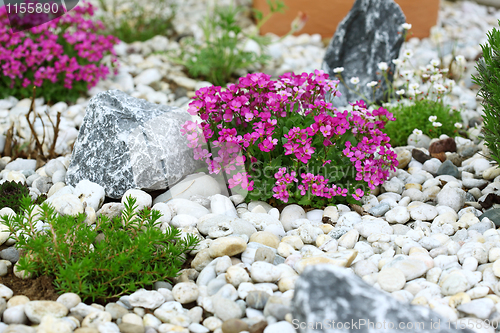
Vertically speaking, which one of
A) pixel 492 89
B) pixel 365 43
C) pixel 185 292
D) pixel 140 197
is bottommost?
pixel 185 292

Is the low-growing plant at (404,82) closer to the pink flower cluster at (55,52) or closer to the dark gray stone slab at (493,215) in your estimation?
the dark gray stone slab at (493,215)

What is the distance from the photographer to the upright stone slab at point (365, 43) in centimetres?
515

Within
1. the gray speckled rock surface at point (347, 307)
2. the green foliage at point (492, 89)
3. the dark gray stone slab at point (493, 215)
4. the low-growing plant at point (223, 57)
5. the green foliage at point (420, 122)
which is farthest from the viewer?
the low-growing plant at point (223, 57)

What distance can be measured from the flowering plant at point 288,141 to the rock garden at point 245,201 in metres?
0.01

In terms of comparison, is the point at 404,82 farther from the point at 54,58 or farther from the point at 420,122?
the point at 54,58

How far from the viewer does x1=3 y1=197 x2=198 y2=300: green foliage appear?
230 centimetres

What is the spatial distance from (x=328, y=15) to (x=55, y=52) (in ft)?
13.4

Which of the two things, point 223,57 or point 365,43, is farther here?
point 223,57

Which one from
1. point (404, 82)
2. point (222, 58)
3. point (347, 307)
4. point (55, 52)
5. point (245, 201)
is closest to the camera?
point (347, 307)

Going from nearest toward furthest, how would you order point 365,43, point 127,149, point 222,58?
point 127,149 → point 365,43 → point 222,58

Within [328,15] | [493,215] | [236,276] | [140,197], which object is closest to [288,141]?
[236,276]

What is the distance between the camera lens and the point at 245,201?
3.45 meters

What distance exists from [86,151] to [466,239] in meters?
2.74

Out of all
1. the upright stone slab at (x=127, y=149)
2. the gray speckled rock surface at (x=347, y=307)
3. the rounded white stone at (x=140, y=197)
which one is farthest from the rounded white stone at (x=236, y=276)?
the upright stone slab at (x=127, y=149)
